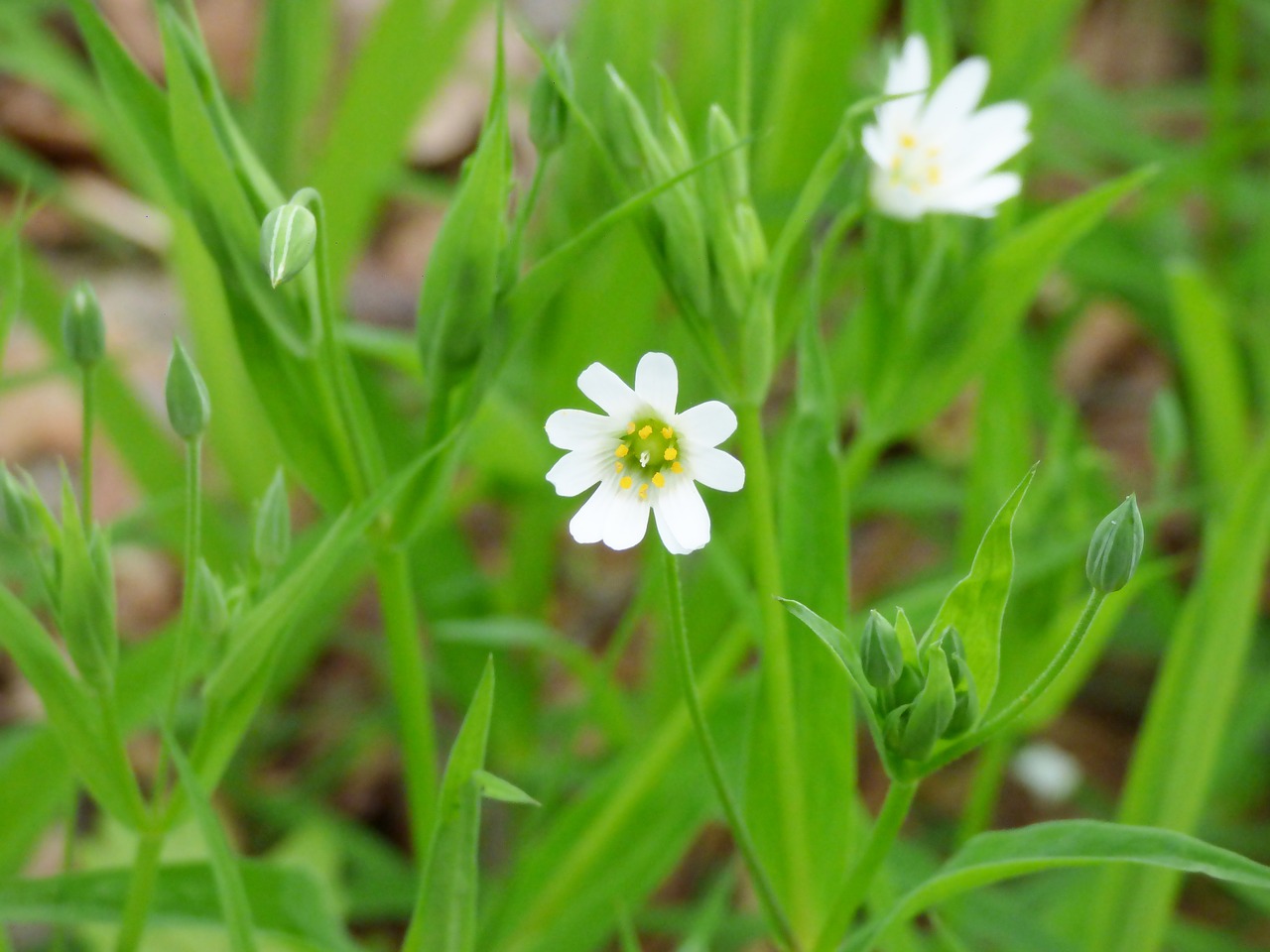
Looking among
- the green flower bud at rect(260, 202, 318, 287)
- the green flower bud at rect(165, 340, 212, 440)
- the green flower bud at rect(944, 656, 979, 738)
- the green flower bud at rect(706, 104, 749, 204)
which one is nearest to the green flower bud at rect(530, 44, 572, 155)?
the green flower bud at rect(706, 104, 749, 204)

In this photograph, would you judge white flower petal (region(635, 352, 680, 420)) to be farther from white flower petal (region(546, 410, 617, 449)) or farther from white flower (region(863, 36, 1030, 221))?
white flower (region(863, 36, 1030, 221))

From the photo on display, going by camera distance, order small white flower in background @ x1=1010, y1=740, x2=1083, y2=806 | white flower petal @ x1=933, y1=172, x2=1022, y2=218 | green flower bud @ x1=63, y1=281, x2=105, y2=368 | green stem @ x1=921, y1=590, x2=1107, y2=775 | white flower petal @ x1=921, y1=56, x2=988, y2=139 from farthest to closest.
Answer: small white flower in background @ x1=1010, y1=740, x2=1083, y2=806 → white flower petal @ x1=921, y1=56, x2=988, y2=139 → white flower petal @ x1=933, y1=172, x2=1022, y2=218 → green flower bud @ x1=63, y1=281, x2=105, y2=368 → green stem @ x1=921, y1=590, x2=1107, y2=775

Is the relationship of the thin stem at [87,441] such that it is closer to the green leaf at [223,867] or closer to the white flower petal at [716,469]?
the green leaf at [223,867]

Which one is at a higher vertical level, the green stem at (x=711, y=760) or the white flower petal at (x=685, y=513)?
the white flower petal at (x=685, y=513)

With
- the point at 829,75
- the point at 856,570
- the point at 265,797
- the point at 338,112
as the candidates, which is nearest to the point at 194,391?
the point at 265,797

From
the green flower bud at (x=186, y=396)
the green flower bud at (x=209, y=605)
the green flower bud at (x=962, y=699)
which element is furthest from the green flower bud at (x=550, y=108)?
the green flower bud at (x=962, y=699)

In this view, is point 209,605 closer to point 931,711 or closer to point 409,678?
point 409,678
